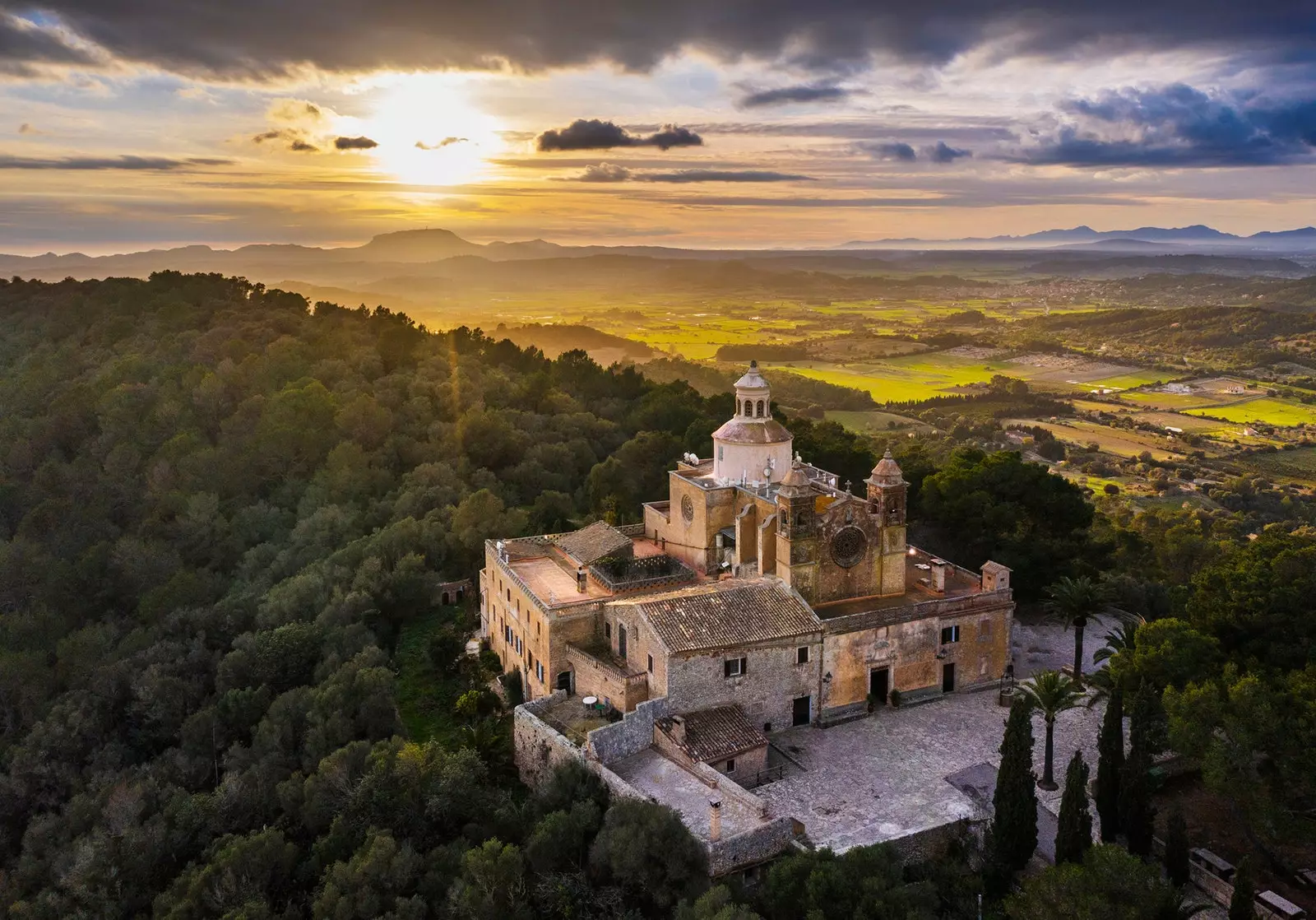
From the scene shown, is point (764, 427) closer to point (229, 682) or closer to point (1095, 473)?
point (229, 682)

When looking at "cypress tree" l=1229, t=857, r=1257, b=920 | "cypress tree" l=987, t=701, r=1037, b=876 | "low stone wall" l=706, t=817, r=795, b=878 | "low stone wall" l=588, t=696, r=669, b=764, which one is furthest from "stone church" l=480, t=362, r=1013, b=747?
"cypress tree" l=1229, t=857, r=1257, b=920

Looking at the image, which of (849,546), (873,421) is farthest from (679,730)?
(873,421)

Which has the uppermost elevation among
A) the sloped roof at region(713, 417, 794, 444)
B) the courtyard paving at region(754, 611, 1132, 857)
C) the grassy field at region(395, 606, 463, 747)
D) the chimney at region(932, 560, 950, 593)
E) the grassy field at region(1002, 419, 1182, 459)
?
the sloped roof at region(713, 417, 794, 444)

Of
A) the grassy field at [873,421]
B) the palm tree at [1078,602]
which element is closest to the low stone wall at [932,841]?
the palm tree at [1078,602]

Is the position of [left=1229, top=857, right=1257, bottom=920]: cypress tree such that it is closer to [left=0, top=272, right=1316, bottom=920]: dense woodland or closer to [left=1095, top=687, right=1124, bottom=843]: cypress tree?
[left=0, top=272, right=1316, bottom=920]: dense woodland

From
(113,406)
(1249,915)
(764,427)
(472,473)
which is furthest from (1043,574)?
(113,406)

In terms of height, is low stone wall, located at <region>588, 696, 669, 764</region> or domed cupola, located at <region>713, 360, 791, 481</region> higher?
domed cupola, located at <region>713, 360, 791, 481</region>
